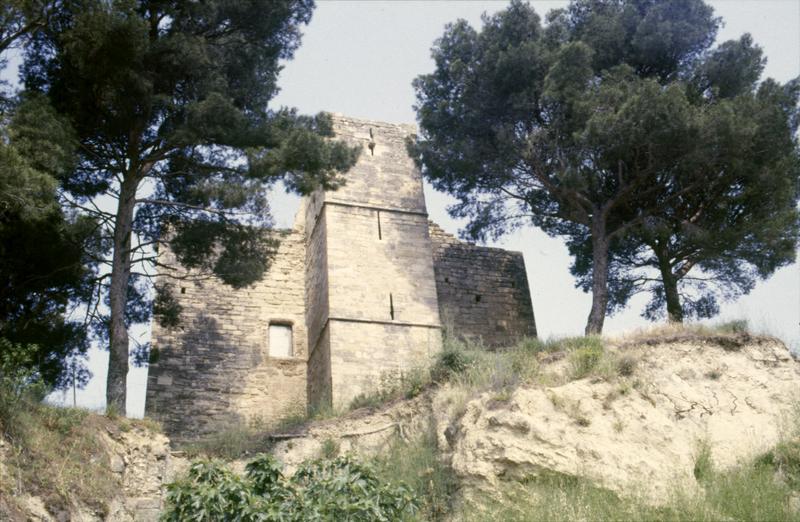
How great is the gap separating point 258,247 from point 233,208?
77 centimetres

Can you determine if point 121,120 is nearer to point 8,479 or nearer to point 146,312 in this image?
point 146,312

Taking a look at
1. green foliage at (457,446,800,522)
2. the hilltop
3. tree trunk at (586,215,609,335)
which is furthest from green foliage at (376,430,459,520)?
tree trunk at (586,215,609,335)

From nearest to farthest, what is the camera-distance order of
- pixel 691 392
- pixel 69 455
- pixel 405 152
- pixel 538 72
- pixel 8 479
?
pixel 8 479
pixel 69 455
pixel 691 392
pixel 538 72
pixel 405 152

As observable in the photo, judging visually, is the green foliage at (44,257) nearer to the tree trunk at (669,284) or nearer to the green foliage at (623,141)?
the green foliage at (623,141)

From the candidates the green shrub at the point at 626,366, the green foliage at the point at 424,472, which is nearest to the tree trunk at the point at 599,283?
the green shrub at the point at 626,366

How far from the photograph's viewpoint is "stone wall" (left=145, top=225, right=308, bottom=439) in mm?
14953

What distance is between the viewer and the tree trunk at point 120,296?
11.8 m

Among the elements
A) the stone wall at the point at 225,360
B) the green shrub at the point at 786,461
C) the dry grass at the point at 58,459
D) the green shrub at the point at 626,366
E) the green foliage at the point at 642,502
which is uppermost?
the stone wall at the point at 225,360

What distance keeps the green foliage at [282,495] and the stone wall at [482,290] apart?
8523 millimetres

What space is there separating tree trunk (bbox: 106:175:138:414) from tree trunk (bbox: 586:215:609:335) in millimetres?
6118

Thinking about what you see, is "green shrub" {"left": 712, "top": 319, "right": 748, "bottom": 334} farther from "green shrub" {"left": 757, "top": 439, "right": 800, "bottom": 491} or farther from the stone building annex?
the stone building annex

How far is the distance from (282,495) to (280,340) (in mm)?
8472

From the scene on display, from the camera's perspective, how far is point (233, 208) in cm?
1312

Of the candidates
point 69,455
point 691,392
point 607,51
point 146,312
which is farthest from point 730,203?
point 69,455
